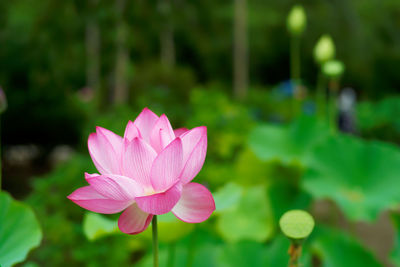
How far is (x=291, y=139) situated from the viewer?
4.99 feet

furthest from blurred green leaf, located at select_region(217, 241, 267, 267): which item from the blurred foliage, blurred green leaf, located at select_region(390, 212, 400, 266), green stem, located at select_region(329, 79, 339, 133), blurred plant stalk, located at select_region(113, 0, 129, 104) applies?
blurred plant stalk, located at select_region(113, 0, 129, 104)

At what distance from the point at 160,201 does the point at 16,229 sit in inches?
11.1

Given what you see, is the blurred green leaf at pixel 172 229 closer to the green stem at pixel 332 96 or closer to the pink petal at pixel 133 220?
the pink petal at pixel 133 220

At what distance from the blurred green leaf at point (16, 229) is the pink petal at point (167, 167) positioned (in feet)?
Answer: 0.73

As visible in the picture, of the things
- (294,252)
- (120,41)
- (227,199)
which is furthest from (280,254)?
(120,41)

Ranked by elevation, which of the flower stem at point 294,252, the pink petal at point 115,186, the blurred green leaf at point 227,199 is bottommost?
the blurred green leaf at point 227,199

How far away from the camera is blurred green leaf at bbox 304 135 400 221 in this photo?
114 cm

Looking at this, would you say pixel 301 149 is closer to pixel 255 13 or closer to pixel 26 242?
pixel 26 242

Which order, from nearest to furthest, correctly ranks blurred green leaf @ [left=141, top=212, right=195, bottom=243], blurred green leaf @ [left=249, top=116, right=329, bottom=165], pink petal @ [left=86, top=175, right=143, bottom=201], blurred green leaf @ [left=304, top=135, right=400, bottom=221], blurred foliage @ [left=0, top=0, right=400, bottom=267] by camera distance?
1. pink petal @ [left=86, top=175, right=143, bottom=201]
2. blurred green leaf @ [left=141, top=212, right=195, bottom=243]
3. blurred foliage @ [left=0, top=0, right=400, bottom=267]
4. blurred green leaf @ [left=304, top=135, right=400, bottom=221]
5. blurred green leaf @ [left=249, top=116, right=329, bottom=165]

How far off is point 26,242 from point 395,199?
905 mm

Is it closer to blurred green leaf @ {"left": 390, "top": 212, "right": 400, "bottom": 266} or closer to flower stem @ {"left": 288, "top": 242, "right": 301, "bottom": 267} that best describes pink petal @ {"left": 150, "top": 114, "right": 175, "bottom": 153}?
flower stem @ {"left": 288, "top": 242, "right": 301, "bottom": 267}

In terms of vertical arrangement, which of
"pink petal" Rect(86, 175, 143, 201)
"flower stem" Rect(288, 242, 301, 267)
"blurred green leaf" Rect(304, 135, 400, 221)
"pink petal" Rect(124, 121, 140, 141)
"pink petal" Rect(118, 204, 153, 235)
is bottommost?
"blurred green leaf" Rect(304, 135, 400, 221)

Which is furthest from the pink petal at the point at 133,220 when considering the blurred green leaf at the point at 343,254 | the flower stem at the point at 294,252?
the blurred green leaf at the point at 343,254

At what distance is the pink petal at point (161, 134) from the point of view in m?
0.31
